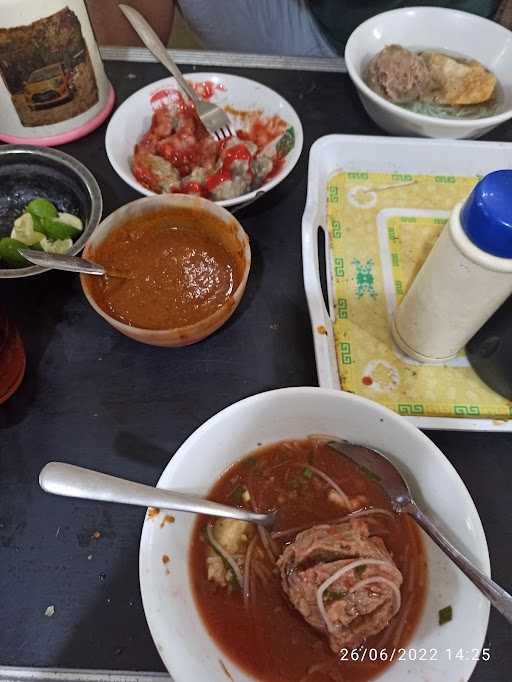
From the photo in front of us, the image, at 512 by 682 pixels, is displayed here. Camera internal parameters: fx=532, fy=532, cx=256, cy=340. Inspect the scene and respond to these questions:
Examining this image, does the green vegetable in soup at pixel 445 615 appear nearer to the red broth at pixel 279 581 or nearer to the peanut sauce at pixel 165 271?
the red broth at pixel 279 581

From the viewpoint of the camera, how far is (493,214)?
0.82 m

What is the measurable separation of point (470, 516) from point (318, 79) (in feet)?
4.71

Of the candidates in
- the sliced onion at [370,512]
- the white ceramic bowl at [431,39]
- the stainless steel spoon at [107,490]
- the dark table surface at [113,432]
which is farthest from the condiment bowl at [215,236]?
the white ceramic bowl at [431,39]

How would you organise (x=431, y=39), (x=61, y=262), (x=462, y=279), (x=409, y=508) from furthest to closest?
(x=431, y=39)
(x=61, y=262)
(x=462, y=279)
(x=409, y=508)

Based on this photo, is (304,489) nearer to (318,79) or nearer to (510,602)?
(510,602)

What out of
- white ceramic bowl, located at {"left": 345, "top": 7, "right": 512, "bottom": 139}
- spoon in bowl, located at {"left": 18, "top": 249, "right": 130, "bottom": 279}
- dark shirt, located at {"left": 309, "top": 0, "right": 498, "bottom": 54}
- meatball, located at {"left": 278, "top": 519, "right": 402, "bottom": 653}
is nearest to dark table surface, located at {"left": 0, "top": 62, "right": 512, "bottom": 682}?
spoon in bowl, located at {"left": 18, "top": 249, "right": 130, "bottom": 279}

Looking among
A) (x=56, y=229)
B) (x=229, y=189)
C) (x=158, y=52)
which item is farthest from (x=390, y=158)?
(x=56, y=229)

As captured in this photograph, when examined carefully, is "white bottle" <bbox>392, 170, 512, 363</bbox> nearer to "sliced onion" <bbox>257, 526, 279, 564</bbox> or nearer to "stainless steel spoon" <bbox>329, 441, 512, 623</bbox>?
"stainless steel spoon" <bbox>329, 441, 512, 623</bbox>

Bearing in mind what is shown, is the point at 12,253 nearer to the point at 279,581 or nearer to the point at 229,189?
the point at 229,189

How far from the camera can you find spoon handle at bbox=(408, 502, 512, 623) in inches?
26.6

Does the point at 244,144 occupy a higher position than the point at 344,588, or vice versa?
the point at 244,144

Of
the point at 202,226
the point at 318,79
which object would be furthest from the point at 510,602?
the point at 318,79

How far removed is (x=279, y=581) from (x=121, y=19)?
78.8 inches

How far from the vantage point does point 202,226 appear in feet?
4.09
